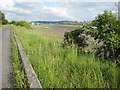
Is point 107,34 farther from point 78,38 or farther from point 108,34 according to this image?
point 78,38

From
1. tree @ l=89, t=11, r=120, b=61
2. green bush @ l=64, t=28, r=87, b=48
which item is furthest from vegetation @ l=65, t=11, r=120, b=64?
green bush @ l=64, t=28, r=87, b=48

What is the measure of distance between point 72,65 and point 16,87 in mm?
1994

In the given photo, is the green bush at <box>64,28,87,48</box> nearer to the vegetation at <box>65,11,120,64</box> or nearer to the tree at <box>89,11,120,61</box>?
the vegetation at <box>65,11,120,64</box>

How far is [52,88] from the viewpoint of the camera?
381cm

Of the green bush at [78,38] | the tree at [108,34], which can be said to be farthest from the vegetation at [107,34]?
the green bush at [78,38]

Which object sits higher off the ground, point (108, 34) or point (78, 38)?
point (108, 34)

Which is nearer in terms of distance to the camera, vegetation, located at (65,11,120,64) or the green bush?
vegetation, located at (65,11,120,64)

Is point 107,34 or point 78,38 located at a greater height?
point 107,34

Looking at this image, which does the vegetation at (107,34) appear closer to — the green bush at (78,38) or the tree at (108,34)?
the tree at (108,34)

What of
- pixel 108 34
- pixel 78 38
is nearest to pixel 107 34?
pixel 108 34

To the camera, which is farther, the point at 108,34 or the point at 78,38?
the point at 78,38

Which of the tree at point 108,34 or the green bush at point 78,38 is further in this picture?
the green bush at point 78,38

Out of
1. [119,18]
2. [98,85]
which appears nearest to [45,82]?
[98,85]

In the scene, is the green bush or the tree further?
the green bush
